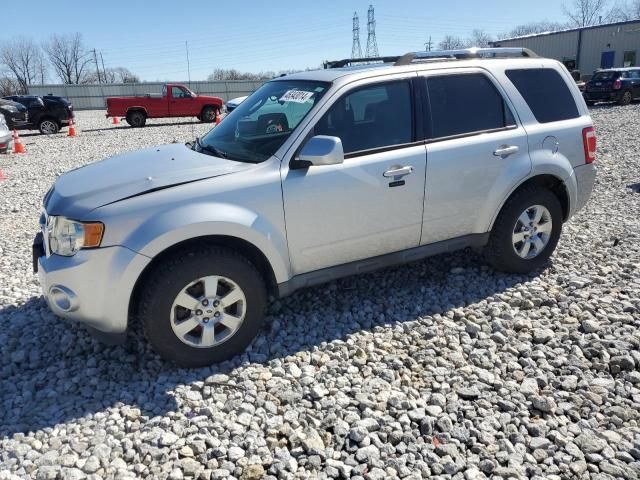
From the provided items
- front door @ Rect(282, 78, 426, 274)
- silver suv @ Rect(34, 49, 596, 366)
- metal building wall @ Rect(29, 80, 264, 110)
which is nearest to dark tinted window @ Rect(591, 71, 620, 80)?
silver suv @ Rect(34, 49, 596, 366)

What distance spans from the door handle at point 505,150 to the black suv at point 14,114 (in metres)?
19.3

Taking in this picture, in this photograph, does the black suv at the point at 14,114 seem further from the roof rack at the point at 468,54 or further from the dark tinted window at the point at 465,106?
the dark tinted window at the point at 465,106

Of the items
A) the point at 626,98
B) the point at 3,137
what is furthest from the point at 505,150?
the point at 626,98

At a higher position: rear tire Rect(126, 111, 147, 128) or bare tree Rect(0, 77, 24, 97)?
bare tree Rect(0, 77, 24, 97)

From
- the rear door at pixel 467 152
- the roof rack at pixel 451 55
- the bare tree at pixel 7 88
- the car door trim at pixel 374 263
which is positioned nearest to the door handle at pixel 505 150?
Answer: the rear door at pixel 467 152

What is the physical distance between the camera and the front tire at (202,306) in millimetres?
3193

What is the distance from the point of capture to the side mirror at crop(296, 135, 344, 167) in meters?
3.36

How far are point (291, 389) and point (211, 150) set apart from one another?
→ 193 centimetres

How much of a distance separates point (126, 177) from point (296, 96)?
1.41 m

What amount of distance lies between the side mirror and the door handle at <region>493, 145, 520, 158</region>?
151 centimetres

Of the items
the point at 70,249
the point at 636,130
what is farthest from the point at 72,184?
the point at 636,130

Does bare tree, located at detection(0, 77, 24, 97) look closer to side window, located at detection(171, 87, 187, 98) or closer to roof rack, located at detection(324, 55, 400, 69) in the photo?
side window, located at detection(171, 87, 187, 98)

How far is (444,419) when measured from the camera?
2.87m

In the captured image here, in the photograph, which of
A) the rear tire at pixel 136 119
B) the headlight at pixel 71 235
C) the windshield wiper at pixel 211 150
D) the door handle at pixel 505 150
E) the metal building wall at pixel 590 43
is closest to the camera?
the headlight at pixel 71 235
